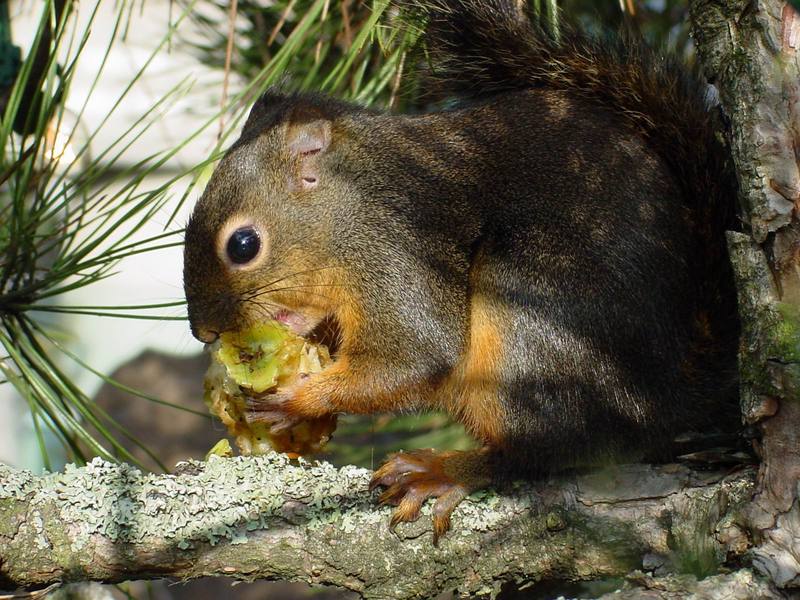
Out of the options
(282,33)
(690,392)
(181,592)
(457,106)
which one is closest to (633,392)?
(690,392)

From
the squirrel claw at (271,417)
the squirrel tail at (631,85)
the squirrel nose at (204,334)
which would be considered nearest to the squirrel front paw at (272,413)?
the squirrel claw at (271,417)

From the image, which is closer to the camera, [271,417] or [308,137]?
[271,417]

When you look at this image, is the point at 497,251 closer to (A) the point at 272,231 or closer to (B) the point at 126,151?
(A) the point at 272,231

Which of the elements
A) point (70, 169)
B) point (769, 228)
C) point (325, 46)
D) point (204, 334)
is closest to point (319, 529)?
point (204, 334)

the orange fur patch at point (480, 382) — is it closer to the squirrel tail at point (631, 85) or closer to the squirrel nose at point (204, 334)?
the squirrel tail at point (631, 85)

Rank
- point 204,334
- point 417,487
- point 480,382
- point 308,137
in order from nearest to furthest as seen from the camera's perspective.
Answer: point 417,487 → point 480,382 → point 204,334 → point 308,137

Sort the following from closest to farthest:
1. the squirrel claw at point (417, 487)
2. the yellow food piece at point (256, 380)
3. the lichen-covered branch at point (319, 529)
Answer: the lichen-covered branch at point (319, 529) → the squirrel claw at point (417, 487) → the yellow food piece at point (256, 380)
